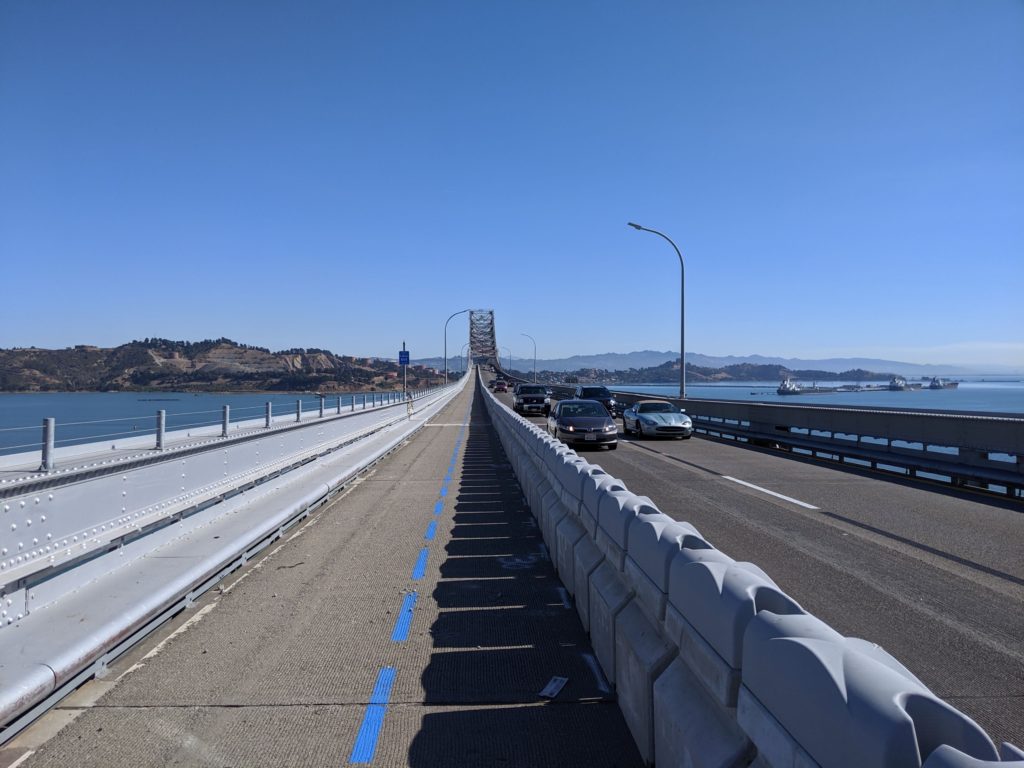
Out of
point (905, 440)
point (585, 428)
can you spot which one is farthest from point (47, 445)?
point (905, 440)

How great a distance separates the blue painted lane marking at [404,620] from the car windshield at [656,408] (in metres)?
21.6

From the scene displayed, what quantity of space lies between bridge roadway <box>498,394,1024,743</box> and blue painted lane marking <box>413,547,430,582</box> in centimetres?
359

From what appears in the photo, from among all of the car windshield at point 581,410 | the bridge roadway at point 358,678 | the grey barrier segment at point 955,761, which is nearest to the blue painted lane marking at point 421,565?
the bridge roadway at point 358,678

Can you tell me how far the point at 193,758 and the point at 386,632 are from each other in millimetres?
2214

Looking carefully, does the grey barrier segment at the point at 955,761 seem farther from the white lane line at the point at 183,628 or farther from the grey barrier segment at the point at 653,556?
the white lane line at the point at 183,628

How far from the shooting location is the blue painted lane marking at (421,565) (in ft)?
26.3

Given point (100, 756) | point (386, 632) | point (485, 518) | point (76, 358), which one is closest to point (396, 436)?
point (485, 518)

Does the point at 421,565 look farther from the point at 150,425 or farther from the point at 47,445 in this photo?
the point at 150,425

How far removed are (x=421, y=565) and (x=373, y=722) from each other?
13.1ft

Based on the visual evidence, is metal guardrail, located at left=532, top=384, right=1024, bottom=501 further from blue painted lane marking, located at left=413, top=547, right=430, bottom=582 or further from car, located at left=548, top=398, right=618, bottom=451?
blue painted lane marking, located at left=413, top=547, right=430, bottom=582

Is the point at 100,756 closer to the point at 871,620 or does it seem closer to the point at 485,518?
the point at 871,620

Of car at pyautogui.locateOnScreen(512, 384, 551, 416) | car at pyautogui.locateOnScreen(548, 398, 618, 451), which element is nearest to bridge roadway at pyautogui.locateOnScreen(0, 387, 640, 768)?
car at pyautogui.locateOnScreen(548, 398, 618, 451)

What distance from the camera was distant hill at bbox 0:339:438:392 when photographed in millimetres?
35062

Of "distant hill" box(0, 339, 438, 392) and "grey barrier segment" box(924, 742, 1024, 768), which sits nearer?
"grey barrier segment" box(924, 742, 1024, 768)
